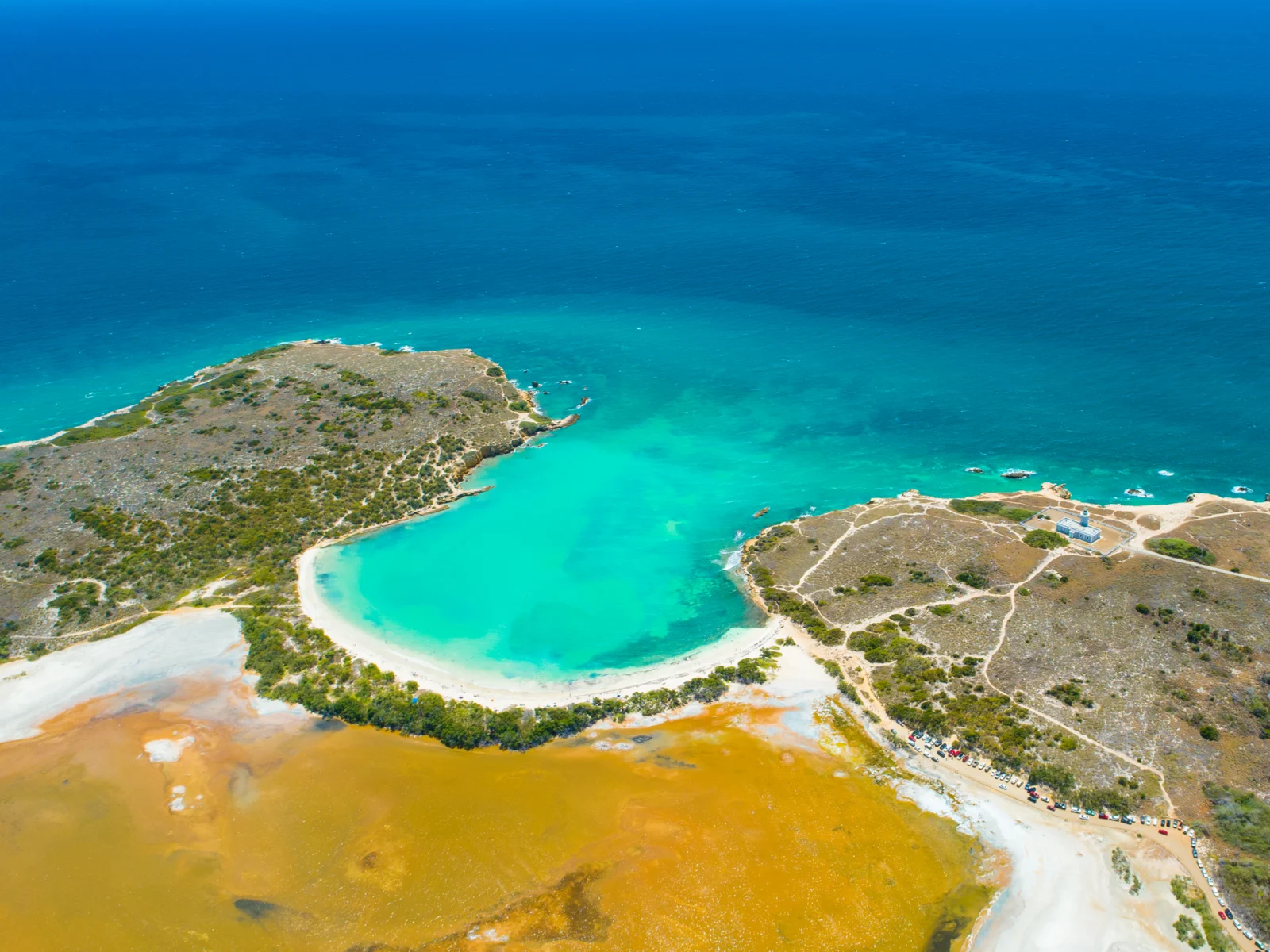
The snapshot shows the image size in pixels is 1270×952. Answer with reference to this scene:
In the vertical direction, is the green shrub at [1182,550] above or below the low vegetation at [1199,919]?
above

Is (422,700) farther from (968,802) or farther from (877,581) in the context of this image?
(877,581)

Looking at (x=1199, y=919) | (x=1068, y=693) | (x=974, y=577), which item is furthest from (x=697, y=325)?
(x=1199, y=919)

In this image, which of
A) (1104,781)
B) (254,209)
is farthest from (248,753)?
(254,209)

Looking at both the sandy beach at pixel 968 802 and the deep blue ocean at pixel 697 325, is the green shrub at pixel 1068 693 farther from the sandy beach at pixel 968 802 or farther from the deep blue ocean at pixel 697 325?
the deep blue ocean at pixel 697 325

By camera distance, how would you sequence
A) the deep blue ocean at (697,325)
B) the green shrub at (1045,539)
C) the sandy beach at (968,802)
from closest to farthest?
the sandy beach at (968,802)
the green shrub at (1045,539)
the deep blue ocean at (697,325)

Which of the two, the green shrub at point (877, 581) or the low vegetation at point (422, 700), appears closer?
the low vegetation at point (422, 700)

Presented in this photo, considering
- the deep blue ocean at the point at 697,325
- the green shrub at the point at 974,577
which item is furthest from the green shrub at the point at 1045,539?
the deep blue ocean at the point at 697,325

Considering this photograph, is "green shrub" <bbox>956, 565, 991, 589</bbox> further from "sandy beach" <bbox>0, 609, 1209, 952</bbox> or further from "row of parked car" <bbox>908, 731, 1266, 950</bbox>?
"row of parked car" <bbox>908, 731, 1266, 950</bbox>
